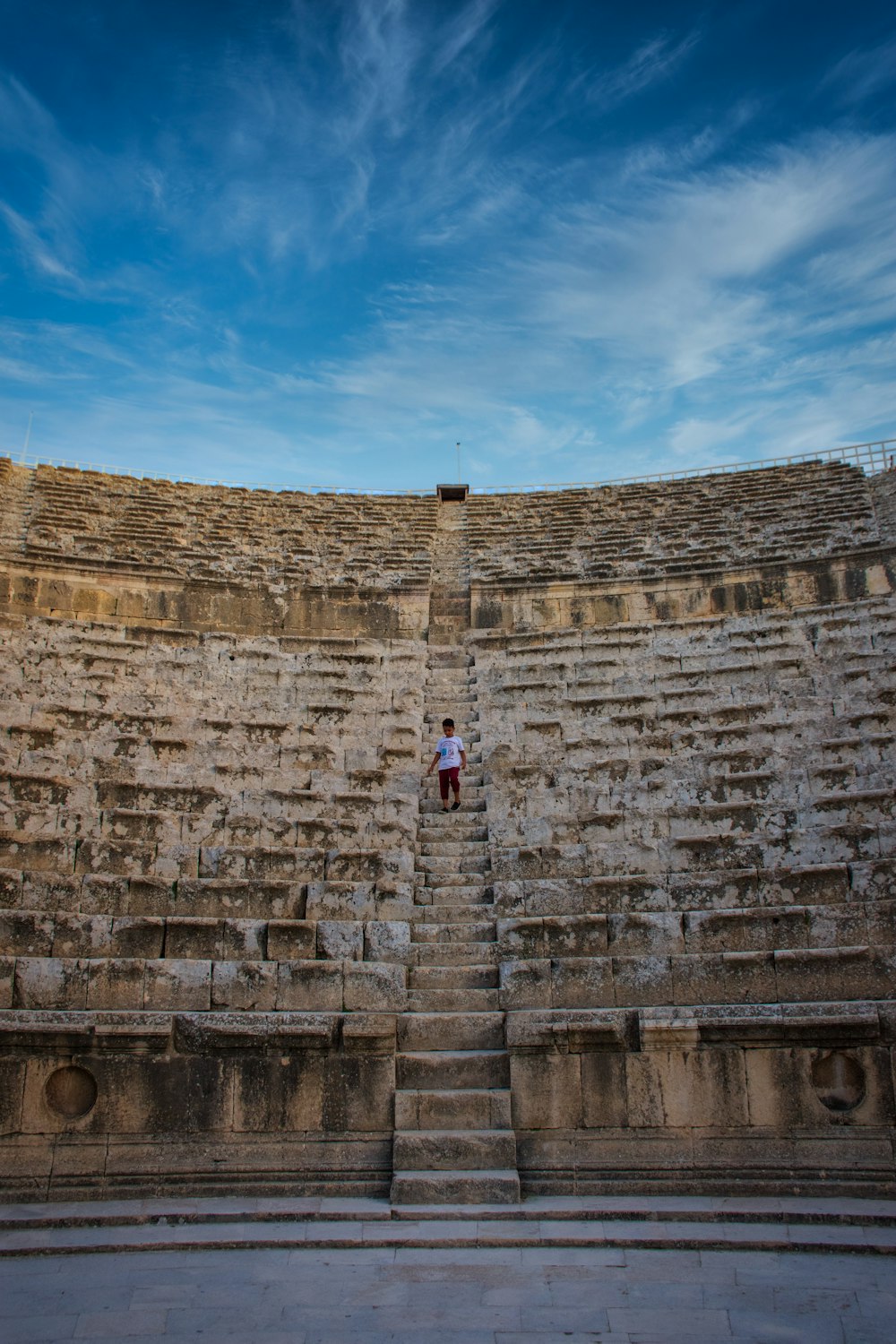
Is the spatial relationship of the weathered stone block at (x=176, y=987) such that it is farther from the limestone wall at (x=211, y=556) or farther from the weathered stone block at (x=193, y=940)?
the limestone wall at (x=211, y=556)

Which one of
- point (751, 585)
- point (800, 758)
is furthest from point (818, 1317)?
point (751, 585)

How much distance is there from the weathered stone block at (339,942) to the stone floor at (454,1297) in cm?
199

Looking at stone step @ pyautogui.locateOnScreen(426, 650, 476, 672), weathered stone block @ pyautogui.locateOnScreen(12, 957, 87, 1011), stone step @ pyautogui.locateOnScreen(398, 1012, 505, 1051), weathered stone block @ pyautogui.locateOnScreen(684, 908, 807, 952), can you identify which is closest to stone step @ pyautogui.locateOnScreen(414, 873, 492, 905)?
stone step @ pyautogui.locateOnScreen(398, 1012, 505, 1051)

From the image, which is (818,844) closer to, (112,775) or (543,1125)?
(543,1125)

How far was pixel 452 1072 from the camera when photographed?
5.95m

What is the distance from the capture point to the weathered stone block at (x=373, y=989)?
631 centimetres

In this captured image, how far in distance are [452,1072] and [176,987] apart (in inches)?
70.3

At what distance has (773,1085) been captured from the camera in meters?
5.67

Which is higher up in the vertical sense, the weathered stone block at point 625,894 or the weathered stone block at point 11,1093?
the weathered stone block at point 625,894

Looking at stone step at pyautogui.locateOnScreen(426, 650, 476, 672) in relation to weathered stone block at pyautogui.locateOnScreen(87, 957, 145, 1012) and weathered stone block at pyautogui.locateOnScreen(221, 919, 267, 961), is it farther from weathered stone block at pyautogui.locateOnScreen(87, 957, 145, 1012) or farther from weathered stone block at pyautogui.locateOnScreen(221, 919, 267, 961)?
weathered stone block at pyautogui.locateOnScreen(87, 957, 145, 1012)

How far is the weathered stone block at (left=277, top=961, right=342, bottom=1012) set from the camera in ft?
20.6

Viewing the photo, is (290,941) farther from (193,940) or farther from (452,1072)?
(452,1072)

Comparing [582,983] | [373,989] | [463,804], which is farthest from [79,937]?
[463,804]

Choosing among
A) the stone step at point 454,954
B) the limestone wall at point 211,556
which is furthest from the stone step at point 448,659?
the stone step at point 454,954
